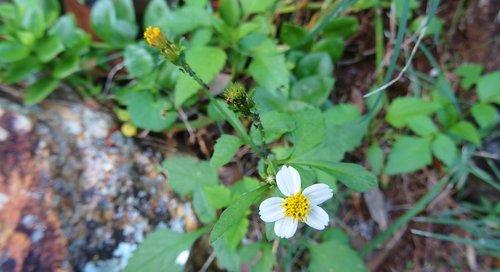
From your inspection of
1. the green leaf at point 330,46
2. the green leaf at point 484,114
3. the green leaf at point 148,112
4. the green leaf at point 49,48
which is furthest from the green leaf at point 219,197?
the green leaf at point 484,114

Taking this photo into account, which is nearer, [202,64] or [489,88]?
[202,64]

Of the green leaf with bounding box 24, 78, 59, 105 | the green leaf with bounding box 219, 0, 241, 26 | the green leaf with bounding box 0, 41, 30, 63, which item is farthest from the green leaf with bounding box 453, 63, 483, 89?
the green leaf with bounding box 0, 41, 30, 63

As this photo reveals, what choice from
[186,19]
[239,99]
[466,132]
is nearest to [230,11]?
[186,19]

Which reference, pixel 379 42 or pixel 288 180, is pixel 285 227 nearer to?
pixel 288 180

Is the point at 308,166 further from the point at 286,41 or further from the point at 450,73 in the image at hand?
the point at 450,73

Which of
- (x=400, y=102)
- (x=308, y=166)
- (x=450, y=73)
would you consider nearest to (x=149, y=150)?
(x=308, y=166)

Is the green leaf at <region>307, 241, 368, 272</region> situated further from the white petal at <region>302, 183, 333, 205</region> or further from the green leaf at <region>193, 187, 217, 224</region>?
the white petal at <region>302, 183, 333, 205</region>
